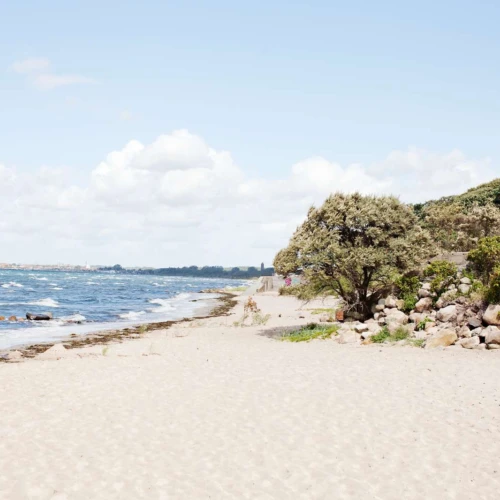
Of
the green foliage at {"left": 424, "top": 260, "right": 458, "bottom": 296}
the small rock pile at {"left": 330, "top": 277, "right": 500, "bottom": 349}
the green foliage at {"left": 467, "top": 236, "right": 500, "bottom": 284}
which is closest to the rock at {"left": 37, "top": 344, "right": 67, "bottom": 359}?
the small rock pile at {"left": 330, "top": 277, "right": 500, "bottom": 349}

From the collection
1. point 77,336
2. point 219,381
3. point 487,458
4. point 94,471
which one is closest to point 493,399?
point 487,458

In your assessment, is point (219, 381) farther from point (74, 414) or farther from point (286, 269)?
point (286, 269)

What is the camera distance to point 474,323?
23281 mm

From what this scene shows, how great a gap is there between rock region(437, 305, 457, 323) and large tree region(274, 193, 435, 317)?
318cm

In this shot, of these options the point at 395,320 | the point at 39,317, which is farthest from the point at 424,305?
the point at 39,317

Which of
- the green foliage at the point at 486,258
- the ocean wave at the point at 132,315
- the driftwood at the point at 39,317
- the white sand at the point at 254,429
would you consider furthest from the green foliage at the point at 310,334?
the driftwood at the point at 39,317

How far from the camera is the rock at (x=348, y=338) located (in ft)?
81.3

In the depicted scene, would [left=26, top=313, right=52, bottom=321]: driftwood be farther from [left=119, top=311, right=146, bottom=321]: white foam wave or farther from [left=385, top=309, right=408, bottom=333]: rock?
[left=385, top=309, right=408, bottom=333]: rock

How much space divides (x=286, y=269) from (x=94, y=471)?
18.5m

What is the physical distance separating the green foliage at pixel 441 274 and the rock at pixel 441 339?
4.11 meters

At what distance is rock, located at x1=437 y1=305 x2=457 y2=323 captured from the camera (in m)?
24.3

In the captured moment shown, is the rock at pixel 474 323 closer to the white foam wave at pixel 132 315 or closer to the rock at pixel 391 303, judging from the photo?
the rock at pixel 391 303

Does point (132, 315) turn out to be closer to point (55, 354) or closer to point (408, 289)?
point (55, 354)

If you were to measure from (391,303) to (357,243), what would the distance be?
369cm
